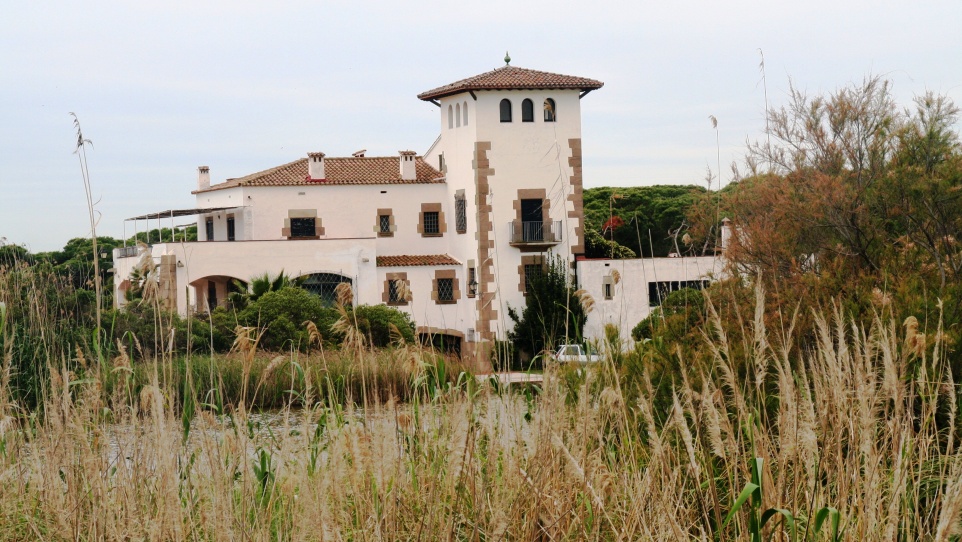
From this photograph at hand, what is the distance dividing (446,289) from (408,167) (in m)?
3.87

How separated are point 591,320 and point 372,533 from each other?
26995mm

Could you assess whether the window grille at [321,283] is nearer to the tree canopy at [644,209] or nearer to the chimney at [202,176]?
the chimney at [202,176]

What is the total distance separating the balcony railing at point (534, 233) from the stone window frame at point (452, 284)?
191 centimetres

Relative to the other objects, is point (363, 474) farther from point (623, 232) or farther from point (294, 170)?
point (623, 232)

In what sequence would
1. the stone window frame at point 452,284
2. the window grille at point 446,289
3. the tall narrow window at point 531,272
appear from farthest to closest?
the window grille at point 446,289
the stone window frame at point 452,284
the tall narrow window at point 531,272

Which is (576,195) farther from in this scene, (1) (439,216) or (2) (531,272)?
(1) (439,216)

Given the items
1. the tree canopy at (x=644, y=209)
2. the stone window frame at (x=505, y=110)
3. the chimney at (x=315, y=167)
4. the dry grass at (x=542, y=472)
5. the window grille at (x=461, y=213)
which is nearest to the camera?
the dry grass at (x=542, y=472)

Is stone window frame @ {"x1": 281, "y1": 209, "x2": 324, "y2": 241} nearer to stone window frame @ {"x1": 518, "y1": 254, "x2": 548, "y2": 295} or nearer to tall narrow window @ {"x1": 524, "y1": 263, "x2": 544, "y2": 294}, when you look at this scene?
stone window frame @ {"x1": 518, "y1": 254, "x2": 548, "y2": 295}

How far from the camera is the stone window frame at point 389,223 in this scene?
31.4 metres

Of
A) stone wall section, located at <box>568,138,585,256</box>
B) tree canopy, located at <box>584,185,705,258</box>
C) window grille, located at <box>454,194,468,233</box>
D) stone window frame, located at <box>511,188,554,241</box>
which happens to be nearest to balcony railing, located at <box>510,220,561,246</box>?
stone window frame, located at <box>511,188,554,241</box>

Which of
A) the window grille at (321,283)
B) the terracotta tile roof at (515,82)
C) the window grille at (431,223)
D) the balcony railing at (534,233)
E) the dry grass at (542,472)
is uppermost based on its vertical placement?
the terracotta tile roof at (515,82)

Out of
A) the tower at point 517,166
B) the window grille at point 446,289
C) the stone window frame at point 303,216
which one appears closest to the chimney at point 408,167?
the tower at point 517,166

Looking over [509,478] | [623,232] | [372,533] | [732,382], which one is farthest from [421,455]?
[623,232]

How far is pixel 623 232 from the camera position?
118 feet
